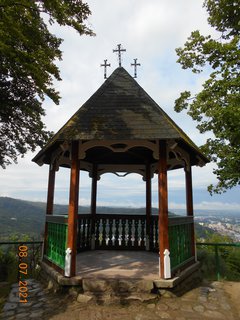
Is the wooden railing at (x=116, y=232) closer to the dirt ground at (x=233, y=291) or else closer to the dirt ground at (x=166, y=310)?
the dirt ground at (x=233, y=291)

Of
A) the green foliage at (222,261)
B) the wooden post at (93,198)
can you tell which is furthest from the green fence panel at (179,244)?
the wooden post at (93,198)

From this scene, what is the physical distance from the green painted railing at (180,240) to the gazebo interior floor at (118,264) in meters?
0.57

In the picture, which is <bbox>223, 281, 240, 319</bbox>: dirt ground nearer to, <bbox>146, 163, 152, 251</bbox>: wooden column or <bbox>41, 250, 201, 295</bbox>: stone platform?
<bbox>41, 250, 201, 295</bbox>: stone platform

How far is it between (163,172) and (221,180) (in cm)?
668

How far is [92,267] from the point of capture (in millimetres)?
6305

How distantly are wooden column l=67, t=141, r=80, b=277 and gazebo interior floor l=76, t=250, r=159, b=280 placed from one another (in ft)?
1.79

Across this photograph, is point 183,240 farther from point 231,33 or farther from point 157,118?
point 231,33

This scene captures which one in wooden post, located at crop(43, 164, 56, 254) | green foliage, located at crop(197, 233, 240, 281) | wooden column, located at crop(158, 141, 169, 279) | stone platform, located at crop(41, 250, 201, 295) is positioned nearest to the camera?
stone platform, located at crop(41, 250, 201, 295)

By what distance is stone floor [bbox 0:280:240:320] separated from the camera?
4465 mm

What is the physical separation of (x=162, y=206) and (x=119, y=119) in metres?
2.38

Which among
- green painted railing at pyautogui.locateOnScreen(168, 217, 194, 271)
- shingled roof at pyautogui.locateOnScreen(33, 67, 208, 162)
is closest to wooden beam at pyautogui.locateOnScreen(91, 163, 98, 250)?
shingled roof at pyautogui.locateOnScreen(33, 67, 208, 162)

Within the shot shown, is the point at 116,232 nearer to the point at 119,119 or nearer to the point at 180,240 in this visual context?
the point at 180,240

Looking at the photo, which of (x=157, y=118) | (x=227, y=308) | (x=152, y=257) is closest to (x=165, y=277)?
(x=227, y=308)

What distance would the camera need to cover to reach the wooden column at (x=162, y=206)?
554cm
